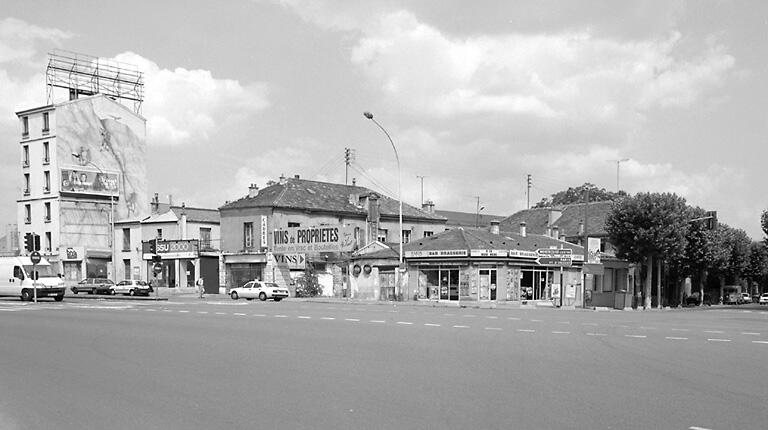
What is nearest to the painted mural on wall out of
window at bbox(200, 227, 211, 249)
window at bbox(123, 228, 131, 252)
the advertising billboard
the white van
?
the advertising billboard

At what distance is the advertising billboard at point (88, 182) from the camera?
74312mm

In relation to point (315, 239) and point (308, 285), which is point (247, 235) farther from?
point (308, 285)

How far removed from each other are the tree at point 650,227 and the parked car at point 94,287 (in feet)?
132

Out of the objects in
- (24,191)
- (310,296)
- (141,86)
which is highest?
→ (141,86)

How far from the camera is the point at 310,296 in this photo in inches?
2301

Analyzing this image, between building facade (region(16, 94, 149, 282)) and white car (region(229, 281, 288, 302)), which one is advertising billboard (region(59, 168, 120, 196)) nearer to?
building facade (region(16, 94, 149, 282))

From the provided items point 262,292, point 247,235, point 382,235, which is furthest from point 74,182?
point 262,292

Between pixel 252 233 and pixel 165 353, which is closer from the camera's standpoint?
pixel 165 353

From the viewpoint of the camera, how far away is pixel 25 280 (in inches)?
1606

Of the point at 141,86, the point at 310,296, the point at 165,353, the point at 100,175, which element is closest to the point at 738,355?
the point at 165,353

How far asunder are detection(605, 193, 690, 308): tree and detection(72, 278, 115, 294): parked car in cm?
4023

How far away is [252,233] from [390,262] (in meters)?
14.1

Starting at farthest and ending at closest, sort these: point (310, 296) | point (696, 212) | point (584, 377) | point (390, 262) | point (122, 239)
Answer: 1. point (122, 239)
2. point (696, 212)
3. point (310, 296)
4. point (390, 262)
5. point (584, 377)

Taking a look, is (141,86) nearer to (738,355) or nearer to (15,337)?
(15,337)
